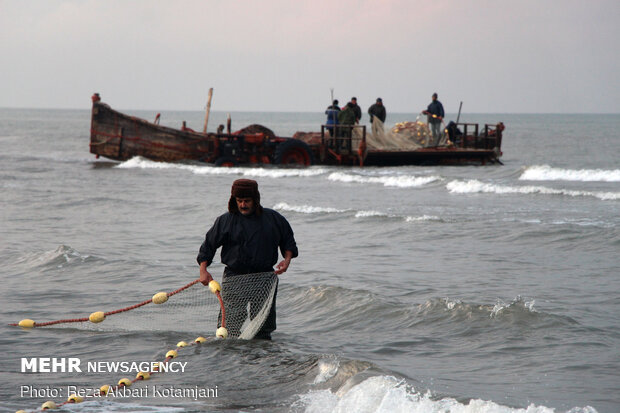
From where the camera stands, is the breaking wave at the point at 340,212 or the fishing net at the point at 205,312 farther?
the breaking wave at the point at 340,212

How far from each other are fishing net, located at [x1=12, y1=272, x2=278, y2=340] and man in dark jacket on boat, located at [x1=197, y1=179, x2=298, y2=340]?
11 centimetres

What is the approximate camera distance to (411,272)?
10.7 metres

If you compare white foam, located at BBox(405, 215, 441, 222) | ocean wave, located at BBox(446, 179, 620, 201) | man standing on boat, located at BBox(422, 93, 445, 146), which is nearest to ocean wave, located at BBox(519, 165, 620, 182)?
man standing on boat, located at BBox(422, 93, 445, 146)

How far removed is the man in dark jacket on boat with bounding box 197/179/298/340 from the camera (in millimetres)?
5875

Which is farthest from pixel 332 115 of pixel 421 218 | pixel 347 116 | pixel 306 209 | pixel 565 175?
pixel 421 218

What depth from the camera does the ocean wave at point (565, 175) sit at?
2889 cm

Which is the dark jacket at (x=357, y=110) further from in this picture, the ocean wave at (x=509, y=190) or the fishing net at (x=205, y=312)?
the fishing net at (x=205, y=312)

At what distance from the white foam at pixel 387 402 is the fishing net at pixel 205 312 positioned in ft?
3.25

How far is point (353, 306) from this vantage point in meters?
8.50

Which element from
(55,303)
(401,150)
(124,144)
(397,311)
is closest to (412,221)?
(397,311)

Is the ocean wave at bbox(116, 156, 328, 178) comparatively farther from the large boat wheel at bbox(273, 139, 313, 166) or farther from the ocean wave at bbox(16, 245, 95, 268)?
the ocean wave at bbox(16, 245, 95, 268)

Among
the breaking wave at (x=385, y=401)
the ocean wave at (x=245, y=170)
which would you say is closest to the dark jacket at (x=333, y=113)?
the ocean wave at (x=245, y=170)

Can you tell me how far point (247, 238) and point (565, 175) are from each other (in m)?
26.5

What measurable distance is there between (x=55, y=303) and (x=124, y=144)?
22620 mm
